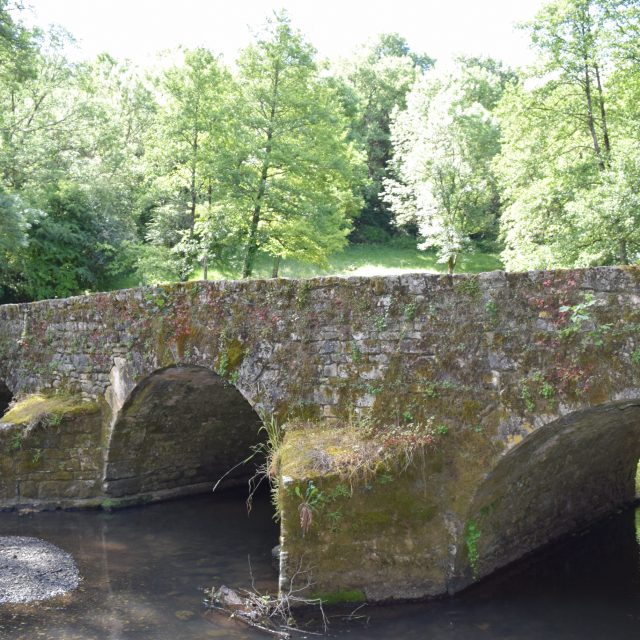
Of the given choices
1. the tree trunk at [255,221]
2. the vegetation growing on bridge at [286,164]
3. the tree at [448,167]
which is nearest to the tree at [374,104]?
the vegetation growing on bridge at [286,164]

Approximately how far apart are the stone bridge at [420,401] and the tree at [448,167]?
1519 centimetres

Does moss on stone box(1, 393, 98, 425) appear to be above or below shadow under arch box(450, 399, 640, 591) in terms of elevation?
above

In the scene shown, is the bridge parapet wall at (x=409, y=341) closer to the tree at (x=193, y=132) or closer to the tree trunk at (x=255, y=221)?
the tree trunk at (x=255, y=221)

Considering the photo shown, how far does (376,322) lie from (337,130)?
1469 centimetres

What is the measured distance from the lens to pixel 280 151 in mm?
18141

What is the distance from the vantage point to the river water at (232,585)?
631 centimetres

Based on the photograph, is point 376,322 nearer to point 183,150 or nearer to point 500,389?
point 500,389

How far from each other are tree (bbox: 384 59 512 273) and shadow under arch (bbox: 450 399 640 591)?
45.2 ft

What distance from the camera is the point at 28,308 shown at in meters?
12.4

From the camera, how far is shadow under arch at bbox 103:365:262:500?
10.3 meters

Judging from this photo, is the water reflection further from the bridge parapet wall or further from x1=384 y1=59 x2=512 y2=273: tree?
x1=384 y1=59 x2=512 y2=273: tree

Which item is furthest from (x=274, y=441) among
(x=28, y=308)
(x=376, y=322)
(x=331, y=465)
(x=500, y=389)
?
(x=28, y=308)

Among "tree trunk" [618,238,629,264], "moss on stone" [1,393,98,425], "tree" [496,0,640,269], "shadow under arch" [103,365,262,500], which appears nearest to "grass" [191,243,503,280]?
"tree" [496,0,640,269]

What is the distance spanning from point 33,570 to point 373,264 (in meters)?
22.0
